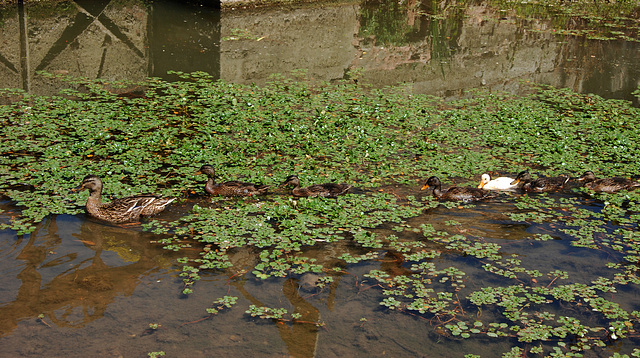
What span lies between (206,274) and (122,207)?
1.67 metres

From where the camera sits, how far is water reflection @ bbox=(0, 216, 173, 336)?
5871 millimetres

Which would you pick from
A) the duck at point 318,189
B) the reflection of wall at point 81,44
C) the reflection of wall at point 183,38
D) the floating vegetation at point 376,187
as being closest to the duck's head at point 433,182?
the floating vegetation at point 376,187

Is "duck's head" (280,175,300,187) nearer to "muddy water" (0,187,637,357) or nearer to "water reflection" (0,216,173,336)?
"muddy water" (0,187,637,357)

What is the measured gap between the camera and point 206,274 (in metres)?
6.53

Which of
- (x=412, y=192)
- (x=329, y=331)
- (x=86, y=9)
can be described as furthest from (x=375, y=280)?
(x=86, y=9)

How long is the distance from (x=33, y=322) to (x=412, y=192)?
5.25m

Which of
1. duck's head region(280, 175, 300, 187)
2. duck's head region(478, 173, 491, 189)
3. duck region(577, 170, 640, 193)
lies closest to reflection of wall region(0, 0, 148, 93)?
duck's head region(280, 175, 300, 187)

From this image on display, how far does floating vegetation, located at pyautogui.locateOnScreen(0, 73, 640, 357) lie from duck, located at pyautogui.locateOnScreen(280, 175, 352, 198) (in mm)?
138

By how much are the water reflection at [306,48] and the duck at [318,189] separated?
5246mm

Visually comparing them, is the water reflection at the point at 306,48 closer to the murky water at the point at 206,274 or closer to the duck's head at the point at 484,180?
the murky water at the point at 206,274

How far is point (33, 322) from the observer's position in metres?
5.70

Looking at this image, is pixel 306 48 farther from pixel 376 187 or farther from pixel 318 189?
pixel 318 189

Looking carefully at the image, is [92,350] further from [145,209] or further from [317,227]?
[317,227]

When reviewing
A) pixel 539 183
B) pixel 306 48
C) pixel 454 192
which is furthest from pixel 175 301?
pixel 306 48
